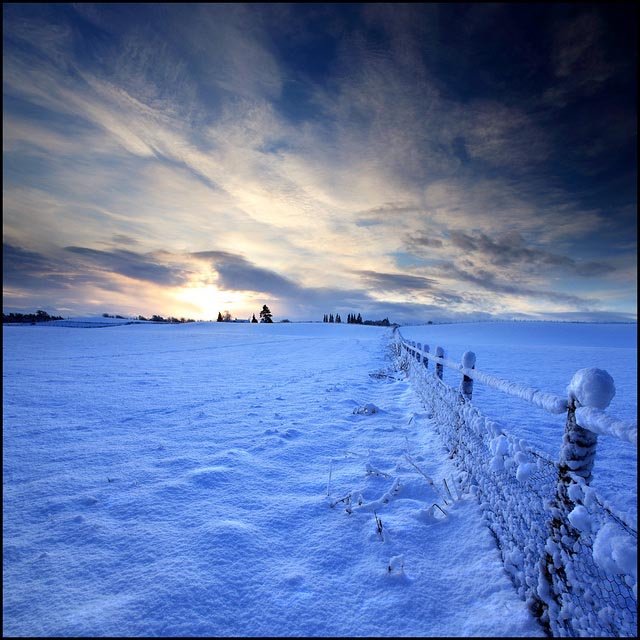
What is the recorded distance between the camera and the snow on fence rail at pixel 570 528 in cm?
135

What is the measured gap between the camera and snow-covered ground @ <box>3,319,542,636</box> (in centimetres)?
181

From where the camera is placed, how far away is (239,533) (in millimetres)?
2447

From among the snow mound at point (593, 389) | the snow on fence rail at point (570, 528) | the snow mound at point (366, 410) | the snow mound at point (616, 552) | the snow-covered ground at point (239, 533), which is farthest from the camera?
the snow mound at point (366, 410)

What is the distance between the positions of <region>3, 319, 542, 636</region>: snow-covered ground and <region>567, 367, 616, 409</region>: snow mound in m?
1.30

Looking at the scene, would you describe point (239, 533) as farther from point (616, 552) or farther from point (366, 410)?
point (366, 410)

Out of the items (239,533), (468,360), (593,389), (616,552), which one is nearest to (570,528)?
(616,552)

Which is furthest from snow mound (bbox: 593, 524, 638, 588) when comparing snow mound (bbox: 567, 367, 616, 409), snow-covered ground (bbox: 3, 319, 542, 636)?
snow-covered ground (bbox: 3, 319, 542, 636)

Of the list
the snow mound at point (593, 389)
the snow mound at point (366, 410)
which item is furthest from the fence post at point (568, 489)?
the snow mound at point (366, 410)

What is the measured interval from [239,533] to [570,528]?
2.19m

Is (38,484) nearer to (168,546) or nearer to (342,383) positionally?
(168,546)

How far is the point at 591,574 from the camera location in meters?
1.60

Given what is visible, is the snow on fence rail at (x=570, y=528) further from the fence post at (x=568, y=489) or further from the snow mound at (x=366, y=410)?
the snow mound at (x=366, y=410)

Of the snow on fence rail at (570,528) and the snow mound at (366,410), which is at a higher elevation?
the snow on fence rail at (570,528)

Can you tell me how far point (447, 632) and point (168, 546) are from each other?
1.92 meters
